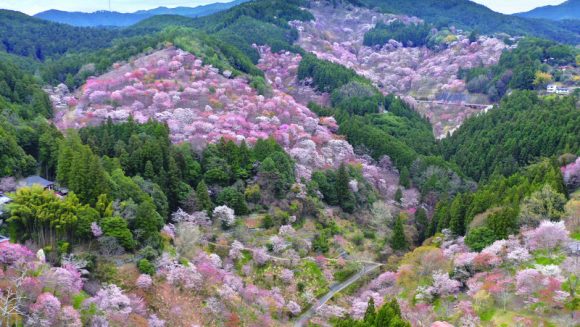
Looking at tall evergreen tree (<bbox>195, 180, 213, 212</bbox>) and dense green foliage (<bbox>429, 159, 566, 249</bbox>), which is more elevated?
dense green foliage (<bbox>429, 159, 566, 249</bbox>)

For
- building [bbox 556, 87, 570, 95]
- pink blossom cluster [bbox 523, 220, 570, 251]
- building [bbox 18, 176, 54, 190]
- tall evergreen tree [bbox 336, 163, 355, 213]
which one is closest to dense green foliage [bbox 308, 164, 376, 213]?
tall evergreen tree [bbox 336, 163, 355, 213]

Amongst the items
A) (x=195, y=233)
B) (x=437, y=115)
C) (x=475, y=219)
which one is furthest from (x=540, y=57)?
(x=195, y=233)

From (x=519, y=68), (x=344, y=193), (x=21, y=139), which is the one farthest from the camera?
(x=519, y=68)

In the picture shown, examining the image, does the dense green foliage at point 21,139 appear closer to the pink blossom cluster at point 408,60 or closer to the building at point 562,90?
the pink blossom cluster at point 408,60

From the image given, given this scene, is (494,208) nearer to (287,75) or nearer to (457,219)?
(457,219)

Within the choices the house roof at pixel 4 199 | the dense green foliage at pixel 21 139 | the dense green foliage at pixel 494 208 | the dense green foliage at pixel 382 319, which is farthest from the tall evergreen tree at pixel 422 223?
the house roof at pixel 4 199

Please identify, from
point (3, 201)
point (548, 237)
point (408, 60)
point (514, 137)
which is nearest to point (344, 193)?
point (548, 237)

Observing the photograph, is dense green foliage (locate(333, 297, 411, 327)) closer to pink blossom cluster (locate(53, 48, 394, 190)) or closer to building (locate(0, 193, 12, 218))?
building (locate(0, 193, 12, 218))
